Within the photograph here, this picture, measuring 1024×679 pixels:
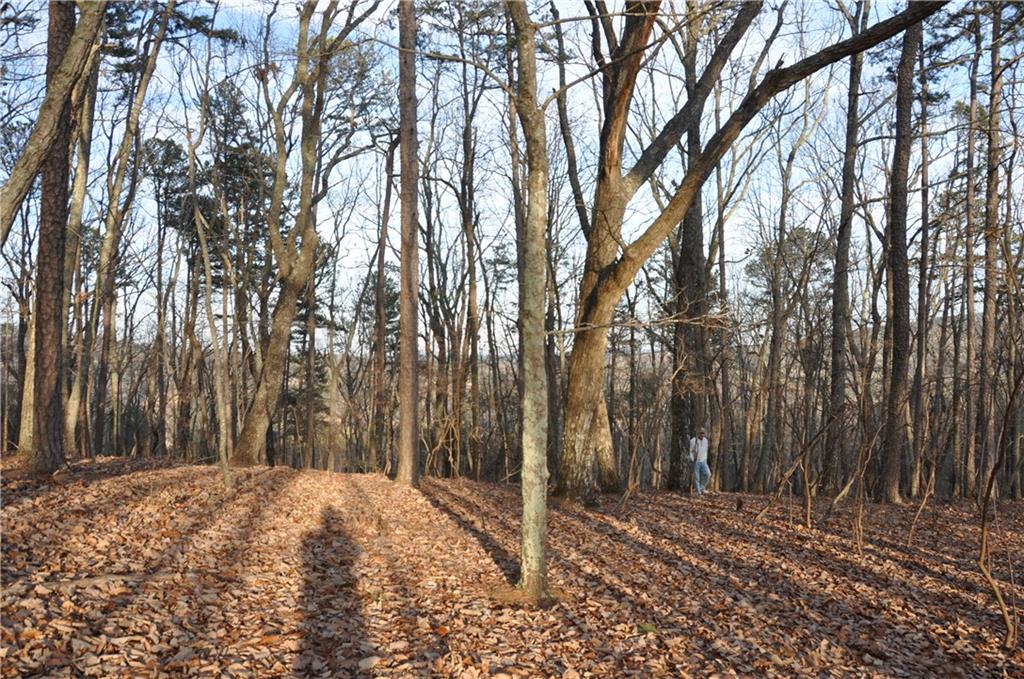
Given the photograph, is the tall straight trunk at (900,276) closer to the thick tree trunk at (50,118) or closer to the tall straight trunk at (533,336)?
the tall straight trunk at (533,336)

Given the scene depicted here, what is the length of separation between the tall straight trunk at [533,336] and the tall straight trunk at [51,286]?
632cm

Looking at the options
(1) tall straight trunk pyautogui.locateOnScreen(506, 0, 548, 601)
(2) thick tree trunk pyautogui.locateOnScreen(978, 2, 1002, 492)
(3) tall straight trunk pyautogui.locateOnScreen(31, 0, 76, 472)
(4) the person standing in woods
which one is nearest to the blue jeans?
(4) the person standing in woods

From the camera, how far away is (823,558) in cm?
788

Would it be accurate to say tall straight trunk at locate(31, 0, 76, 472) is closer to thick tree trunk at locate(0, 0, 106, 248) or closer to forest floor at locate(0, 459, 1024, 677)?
forest floor at locate(0, 459, 1024, 677)

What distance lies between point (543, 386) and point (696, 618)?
217 cm

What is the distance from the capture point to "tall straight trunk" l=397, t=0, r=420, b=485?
12531 millimetres

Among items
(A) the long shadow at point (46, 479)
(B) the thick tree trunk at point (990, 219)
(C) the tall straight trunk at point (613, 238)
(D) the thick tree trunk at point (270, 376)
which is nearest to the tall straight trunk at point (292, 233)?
(D) the thick tree trunk at point (270, 376)

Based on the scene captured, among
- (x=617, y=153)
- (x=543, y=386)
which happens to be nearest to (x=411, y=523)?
(x=543, y=386)

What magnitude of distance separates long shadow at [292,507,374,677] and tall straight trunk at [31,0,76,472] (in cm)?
393

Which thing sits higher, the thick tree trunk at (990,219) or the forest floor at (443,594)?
the thick tree trunk at (990,219)

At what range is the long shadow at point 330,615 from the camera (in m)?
4.41

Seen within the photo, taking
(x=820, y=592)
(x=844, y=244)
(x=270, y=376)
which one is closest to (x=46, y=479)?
(x=270, y=376)

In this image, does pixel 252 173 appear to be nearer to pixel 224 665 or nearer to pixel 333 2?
pixel 333 2

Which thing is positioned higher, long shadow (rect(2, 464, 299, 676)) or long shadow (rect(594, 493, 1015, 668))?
long shadow (rect(2, 464, 299, 676))
